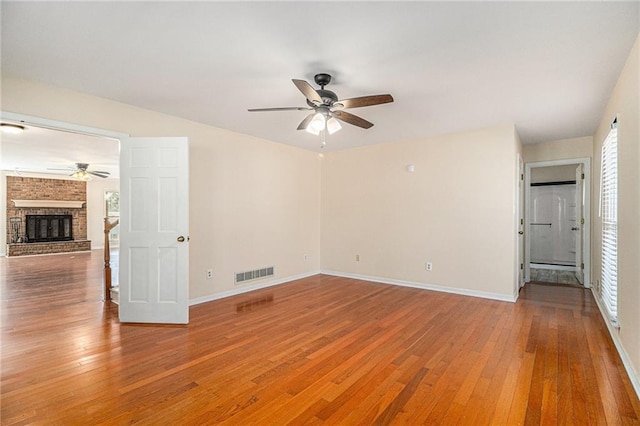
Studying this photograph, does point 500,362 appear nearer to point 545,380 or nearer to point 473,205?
point 545,380

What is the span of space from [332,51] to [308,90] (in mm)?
337

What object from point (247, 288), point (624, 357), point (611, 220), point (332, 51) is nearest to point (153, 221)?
point (247, 288)

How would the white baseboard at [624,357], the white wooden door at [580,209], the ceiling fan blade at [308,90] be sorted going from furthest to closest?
the white wooden door at [580,209] < the ceiling fan blade at [308,90] < the white baseboard at [624,357]

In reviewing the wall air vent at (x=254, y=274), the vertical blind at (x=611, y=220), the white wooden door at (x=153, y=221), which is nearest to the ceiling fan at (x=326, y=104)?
the white wooden door at (x=153, y=221)

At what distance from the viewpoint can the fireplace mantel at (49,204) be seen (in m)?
9.30

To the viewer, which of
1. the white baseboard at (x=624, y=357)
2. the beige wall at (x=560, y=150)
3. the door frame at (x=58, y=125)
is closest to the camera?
the white baseboard at (x=624, y=357)

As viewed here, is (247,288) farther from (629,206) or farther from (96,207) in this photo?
(96,207)

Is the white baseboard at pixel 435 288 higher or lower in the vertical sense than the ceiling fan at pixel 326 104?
lower

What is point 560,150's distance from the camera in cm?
539

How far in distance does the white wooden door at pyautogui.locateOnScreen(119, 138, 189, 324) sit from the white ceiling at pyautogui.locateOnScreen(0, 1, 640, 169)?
0.60 m

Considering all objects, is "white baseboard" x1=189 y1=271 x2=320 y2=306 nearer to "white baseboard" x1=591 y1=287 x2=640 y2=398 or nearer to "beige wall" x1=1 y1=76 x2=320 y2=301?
"beige wall" x1=1 y1=76 x2=320 y2=301

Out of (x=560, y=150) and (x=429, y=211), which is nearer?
(x=429, y=211)

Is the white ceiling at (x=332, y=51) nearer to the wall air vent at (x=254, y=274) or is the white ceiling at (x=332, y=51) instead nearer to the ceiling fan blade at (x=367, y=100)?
the ceiling fan blade at (x=367, y=100)

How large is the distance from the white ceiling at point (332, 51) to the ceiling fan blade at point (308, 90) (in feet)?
0.82
